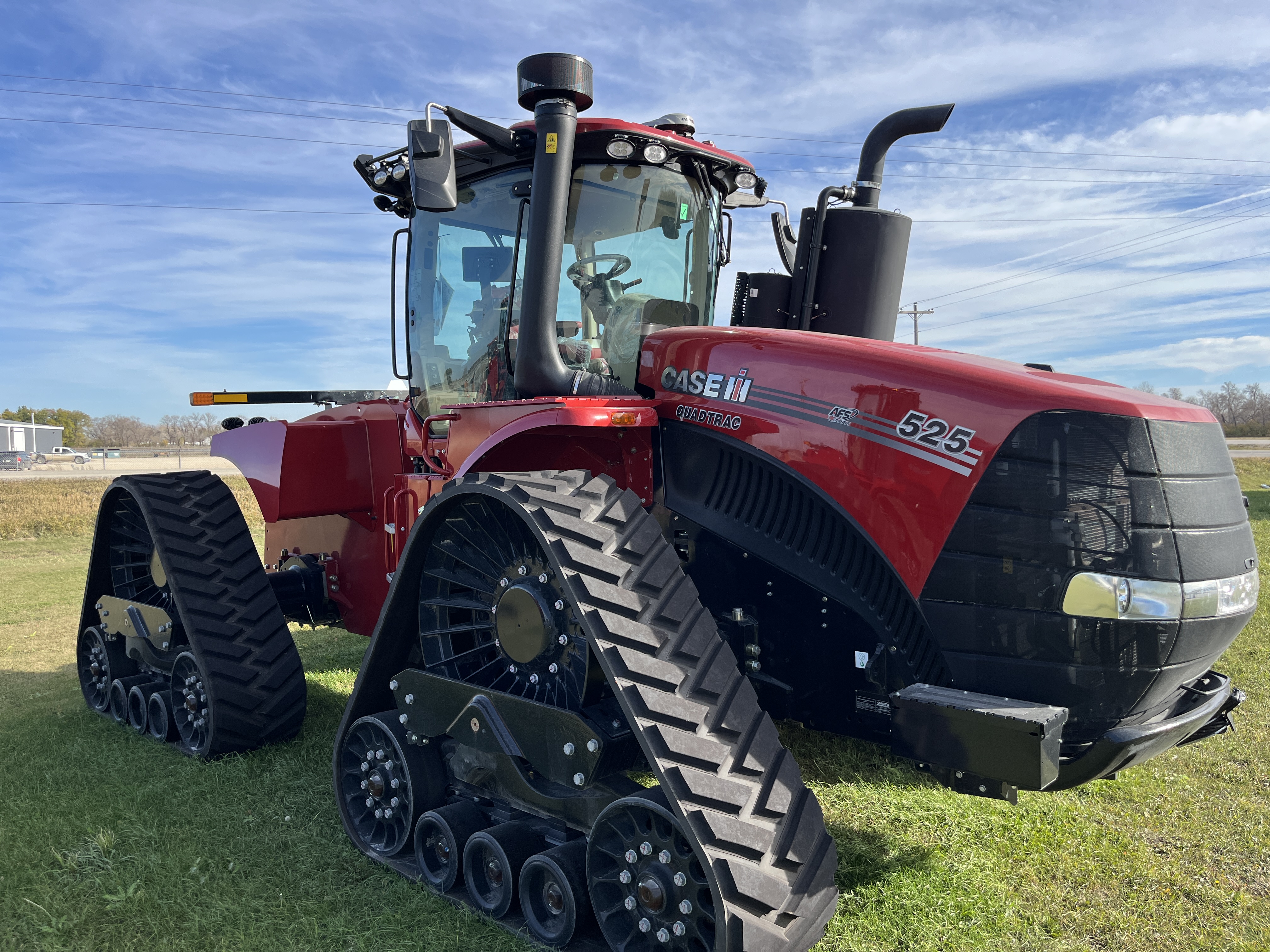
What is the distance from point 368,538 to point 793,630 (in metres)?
3.00

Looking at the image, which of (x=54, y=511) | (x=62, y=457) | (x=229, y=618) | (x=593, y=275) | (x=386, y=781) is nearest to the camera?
(x=386, y=781)

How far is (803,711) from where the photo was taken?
323 centimetres

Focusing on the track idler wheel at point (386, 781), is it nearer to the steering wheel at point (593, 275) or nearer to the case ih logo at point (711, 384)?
the case ih logo at point (711, 384)

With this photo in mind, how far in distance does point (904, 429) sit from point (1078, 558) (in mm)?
609

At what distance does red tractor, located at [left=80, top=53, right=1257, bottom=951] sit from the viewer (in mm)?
2541

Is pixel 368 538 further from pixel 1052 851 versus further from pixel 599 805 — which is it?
pixel 1052 851

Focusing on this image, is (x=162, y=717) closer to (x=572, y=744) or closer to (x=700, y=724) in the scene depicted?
(x=572, y=744)

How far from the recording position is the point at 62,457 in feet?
196

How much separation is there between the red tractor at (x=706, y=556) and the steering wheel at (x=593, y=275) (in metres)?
0.01

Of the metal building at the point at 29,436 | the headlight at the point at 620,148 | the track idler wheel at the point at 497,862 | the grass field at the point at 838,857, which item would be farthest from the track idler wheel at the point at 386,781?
the metal building at the point at 29,436

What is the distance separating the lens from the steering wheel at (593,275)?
3.80 meters

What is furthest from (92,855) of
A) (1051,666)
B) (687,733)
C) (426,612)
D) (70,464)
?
(70,464)

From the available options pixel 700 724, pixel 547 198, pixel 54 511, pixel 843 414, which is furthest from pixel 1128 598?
pixel 54 511

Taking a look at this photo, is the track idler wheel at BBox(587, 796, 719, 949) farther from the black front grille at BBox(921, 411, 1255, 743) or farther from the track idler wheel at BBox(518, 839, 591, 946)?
the black front grille at BBox(921, 411, 1255, 743)
